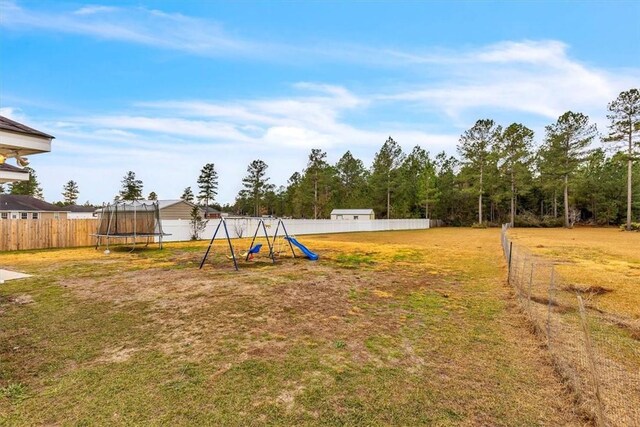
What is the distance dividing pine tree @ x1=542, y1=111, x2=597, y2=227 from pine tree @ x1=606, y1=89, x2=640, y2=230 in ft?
12.7

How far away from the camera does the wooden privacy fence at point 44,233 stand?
42.1ft

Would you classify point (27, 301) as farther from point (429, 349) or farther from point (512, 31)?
point (512, 31)

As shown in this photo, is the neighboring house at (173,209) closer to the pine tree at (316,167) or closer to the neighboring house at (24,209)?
the neighboring house at (24,209)

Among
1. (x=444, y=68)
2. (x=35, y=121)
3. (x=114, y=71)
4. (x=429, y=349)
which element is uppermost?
(x=444, y=68)

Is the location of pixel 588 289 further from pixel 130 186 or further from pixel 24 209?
pixel 130 186

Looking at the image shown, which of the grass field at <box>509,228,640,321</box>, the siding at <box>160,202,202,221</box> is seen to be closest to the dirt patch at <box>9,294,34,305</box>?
the grass field at <box>509,228,640,321</box>

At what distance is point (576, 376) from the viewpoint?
10.6ft

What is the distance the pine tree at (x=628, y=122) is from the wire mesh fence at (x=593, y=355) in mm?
31548

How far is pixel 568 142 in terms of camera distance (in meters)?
34.1

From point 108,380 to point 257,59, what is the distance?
16.6 metres

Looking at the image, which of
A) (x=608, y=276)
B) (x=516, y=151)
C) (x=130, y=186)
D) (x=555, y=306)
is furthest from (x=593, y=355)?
(x=130, y=186)

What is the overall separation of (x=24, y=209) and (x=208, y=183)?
2728 centimetres

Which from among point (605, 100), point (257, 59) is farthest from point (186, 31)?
point (605, 100)

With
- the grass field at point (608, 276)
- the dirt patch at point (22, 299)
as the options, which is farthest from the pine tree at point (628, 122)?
the dirt patch at point (22, 299)
